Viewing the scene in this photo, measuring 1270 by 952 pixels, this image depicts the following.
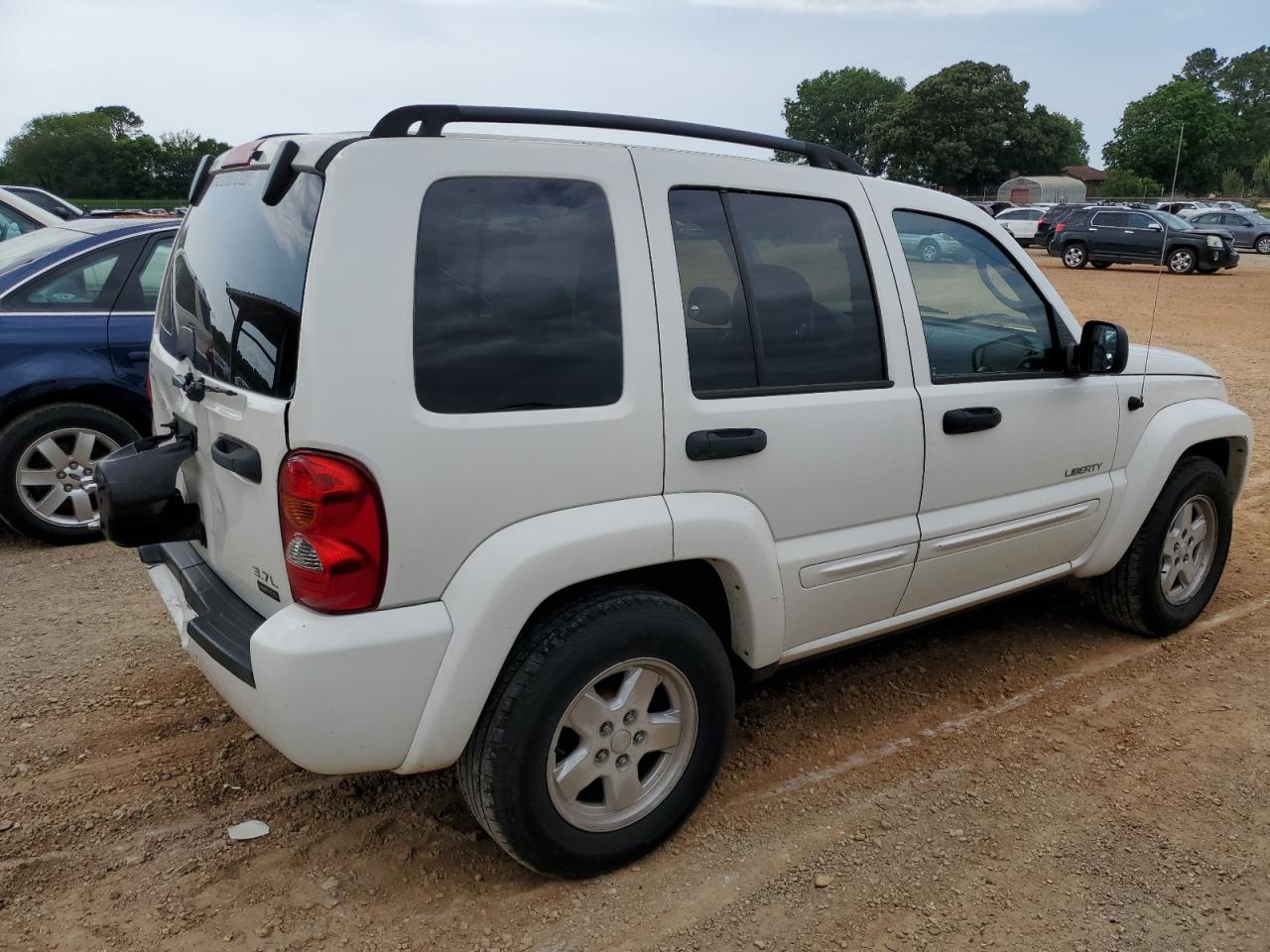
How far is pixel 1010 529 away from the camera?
3623 mm

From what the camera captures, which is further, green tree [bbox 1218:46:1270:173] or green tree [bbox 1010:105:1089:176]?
green tree [bbox 1218:46:1270:173]

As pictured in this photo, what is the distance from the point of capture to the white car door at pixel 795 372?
276 centimetres

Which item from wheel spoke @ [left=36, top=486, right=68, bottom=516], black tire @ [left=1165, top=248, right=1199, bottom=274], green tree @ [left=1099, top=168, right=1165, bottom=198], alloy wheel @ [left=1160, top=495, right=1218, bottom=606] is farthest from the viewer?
green tree @ [left=1099, top=168, right=1165, bottom=198]

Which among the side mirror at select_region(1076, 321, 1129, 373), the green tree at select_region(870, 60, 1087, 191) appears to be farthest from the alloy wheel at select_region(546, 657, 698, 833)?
the green tree at select_region(870, 60, 1087, 191)

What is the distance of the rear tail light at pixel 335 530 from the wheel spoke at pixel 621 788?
871 millimetres

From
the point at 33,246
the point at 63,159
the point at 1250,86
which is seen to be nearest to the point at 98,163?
the point at 63,159

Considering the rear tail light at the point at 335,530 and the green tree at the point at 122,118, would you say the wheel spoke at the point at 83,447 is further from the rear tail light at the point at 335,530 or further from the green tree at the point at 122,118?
the green tree at the point at 122,118

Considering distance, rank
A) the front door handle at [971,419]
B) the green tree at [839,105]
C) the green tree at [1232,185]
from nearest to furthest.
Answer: the front door handle at [971,419]
the green tree at [1232,185]
the green tree at [839,105]

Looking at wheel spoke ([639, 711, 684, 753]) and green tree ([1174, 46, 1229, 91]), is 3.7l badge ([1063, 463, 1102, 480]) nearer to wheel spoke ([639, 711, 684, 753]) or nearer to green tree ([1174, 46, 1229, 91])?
wheel spoke ([639, 711, 684, 753])

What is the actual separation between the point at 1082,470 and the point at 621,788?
2.19 m

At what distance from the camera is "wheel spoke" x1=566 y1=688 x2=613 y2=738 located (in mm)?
2682

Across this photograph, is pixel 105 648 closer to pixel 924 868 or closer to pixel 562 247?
pixel 562 247

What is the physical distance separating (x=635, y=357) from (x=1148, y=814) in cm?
213

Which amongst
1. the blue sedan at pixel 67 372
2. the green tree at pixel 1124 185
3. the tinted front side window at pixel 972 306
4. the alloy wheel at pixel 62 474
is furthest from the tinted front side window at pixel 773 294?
the green tree at pixel 1124 185
